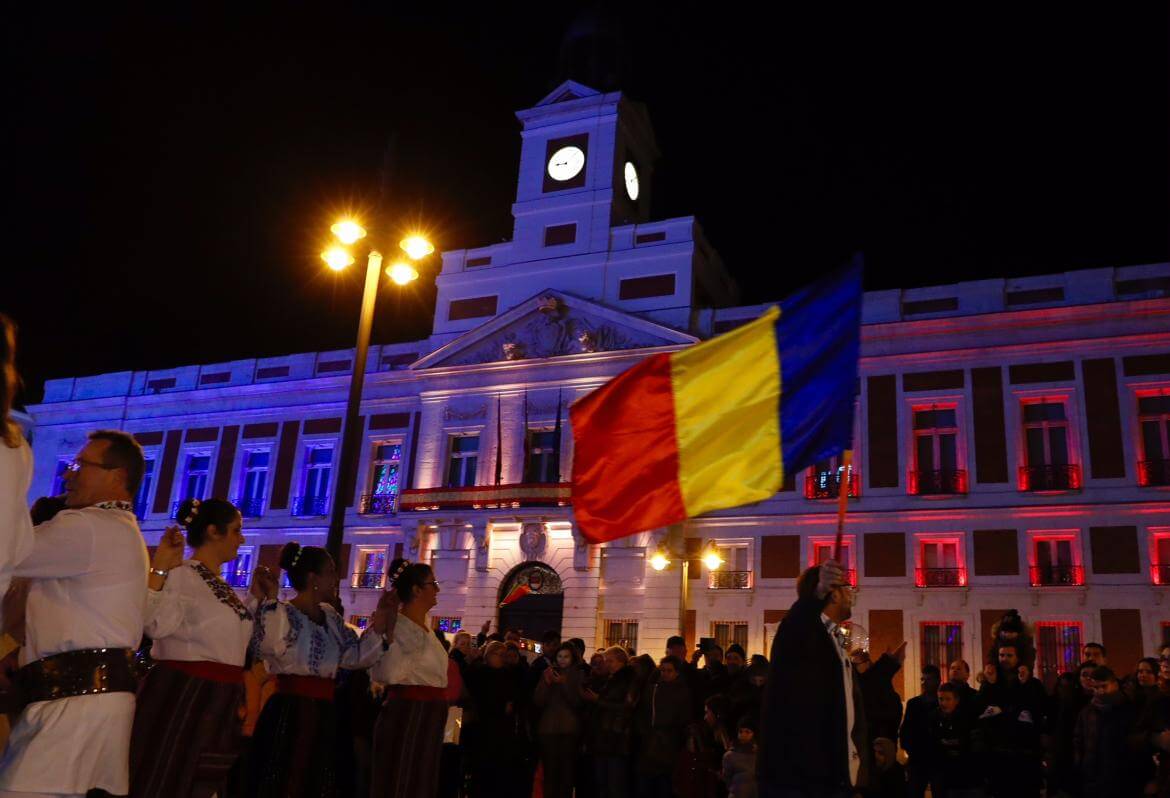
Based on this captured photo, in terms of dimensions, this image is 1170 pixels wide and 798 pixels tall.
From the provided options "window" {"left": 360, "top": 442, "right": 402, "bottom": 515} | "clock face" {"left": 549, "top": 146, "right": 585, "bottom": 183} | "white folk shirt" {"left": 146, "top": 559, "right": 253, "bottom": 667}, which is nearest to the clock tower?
"clock face" {"left": 549, "top": 146, "right": 585, "bottom": 183}

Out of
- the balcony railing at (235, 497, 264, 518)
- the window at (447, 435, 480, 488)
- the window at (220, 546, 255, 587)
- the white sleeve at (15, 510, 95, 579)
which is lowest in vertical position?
the white sleeve at (15, 510, 95, 579)

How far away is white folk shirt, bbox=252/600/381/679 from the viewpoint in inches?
234

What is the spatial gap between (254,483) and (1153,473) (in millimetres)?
25420

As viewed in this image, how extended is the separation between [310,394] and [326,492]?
3.39 metres

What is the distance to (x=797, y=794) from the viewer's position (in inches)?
184

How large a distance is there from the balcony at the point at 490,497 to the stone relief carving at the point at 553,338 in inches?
157

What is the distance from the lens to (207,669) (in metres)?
4.77

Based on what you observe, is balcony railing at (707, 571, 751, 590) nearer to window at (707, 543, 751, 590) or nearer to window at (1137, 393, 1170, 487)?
window at (707, 543, 751, 590)

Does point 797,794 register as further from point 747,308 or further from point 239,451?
point 239,451

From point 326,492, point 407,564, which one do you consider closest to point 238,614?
point 407,564

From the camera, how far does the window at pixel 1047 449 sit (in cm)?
2270

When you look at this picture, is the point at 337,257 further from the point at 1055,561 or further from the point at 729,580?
the point at 1055,561

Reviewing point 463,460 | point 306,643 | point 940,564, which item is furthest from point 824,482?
point 306,643

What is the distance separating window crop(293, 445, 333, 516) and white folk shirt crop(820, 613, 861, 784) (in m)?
26.6
